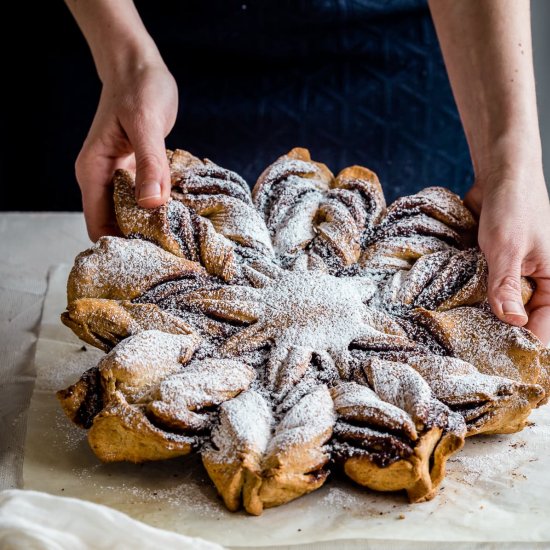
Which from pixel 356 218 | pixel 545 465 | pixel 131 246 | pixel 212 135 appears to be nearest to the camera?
pixel 545 465

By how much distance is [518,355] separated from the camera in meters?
1.32

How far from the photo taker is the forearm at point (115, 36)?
6.10 ft

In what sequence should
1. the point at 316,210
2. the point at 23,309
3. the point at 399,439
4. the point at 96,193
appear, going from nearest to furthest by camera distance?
the point at 399,439
the point at 316,210
the point at 96,193
the point at 23,309

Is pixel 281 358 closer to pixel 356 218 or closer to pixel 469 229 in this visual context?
pixel 356 218

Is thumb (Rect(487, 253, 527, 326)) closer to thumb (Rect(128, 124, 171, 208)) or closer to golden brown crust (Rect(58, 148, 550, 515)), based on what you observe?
golden brown crust (Rect(58, 148, 550, 515))

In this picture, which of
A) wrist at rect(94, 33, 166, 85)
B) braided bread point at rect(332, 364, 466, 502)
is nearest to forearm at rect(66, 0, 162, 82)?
wrist at rect(94, 33, 166, 85)

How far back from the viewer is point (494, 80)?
175 centimetres

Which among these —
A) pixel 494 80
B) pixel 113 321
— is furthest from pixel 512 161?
A: pixel 113 321

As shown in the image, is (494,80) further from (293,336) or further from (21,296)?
(21,296)

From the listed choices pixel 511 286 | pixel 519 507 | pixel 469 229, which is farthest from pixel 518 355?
pixel 469 229

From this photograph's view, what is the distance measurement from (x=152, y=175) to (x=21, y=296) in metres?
0.70

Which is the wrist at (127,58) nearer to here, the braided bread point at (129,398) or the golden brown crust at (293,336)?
the golden brown crust at (293,336)

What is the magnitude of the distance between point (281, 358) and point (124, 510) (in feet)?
1.10

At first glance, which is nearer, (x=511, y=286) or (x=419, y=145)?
(x=511, y=286)
